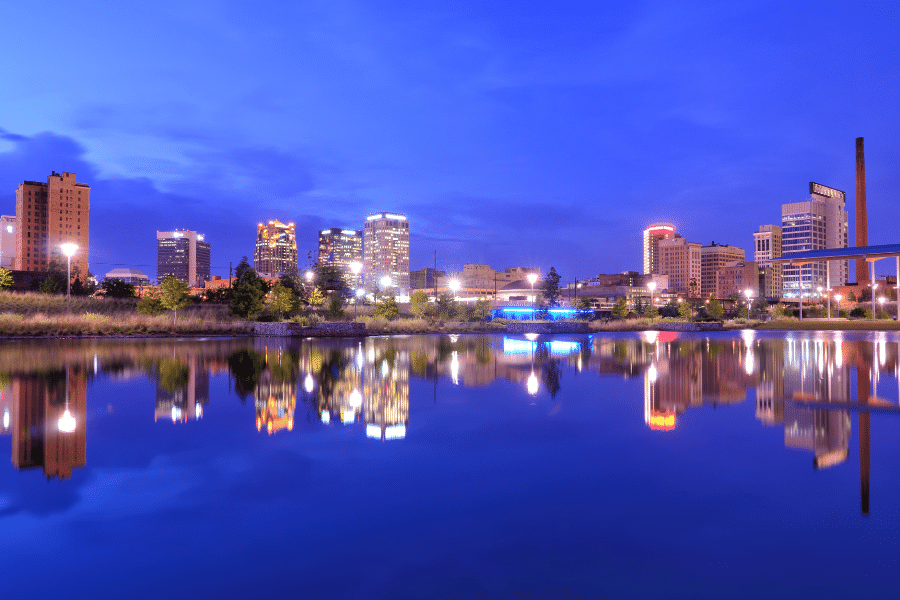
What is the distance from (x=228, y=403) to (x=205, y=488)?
18.6 ft

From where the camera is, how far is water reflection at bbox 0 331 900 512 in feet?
29.8

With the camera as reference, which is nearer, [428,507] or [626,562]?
[626,562]

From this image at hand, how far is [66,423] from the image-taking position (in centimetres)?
944

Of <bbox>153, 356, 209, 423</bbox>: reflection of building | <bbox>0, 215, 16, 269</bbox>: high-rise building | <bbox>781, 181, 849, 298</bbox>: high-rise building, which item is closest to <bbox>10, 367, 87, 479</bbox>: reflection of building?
<bbox>153, 356, 209, 423</bbox>: reflection of building

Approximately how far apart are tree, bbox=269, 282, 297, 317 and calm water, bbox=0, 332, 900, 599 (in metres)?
29.4

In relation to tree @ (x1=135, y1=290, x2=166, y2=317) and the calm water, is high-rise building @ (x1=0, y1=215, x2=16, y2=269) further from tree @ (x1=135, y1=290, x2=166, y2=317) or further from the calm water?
the calm water

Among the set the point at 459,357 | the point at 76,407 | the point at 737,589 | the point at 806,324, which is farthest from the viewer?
the point at 806,324

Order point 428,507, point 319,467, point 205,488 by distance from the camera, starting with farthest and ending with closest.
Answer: point 319,467 → point 205,488 → point 428,507

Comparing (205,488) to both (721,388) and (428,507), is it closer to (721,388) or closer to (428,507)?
(428,507)

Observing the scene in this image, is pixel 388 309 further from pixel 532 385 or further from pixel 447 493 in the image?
pixel 447 493

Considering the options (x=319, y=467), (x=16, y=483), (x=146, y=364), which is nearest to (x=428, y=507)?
(x=319, y=467)

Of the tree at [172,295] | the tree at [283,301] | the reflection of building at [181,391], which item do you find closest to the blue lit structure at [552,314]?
the tree at [283,301]

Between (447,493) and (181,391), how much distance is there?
937 centimetres

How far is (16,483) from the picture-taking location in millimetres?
6316
